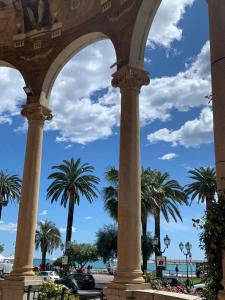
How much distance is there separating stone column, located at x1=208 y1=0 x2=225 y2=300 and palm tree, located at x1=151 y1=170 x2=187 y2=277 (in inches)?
1664

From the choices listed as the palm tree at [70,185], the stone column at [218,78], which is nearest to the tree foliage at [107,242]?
the palm tree at [70,185]

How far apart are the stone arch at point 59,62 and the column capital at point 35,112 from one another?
0.48 meters

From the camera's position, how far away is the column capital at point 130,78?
1580 cm

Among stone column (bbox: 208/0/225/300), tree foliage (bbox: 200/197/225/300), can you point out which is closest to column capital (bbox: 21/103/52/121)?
stone column (bbox: 208/0/225/300)

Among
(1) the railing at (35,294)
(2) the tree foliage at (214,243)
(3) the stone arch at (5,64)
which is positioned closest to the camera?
(2) the tree foliage at (214,243)

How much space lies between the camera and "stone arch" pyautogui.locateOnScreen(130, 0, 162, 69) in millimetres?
16406

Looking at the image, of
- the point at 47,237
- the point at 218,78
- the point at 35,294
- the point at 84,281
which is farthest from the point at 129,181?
the point at 47,237

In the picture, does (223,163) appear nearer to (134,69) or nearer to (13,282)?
(134,69)

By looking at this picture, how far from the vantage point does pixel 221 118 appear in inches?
382

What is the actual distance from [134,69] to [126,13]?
313 cm

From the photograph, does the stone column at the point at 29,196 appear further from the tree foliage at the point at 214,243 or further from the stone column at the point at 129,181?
the tree foliage at the point at 214,243

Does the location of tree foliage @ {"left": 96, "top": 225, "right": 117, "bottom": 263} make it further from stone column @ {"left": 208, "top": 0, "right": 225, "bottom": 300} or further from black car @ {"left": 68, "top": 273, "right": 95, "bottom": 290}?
stone column @ {"left": 208, "top": 0, "right": 225, "bottom": 300}

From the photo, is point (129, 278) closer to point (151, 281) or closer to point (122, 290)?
point (122, 290)

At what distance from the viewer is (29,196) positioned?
18641mm
